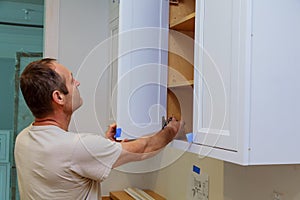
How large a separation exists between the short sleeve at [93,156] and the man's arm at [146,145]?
0.03m

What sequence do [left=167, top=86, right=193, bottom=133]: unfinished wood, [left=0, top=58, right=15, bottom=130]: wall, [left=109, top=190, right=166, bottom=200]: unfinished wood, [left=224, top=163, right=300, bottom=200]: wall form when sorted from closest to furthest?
1. [left=224, top=163, right=300, bottom=200]: wall
2. [left=167, top=86, right=193, bottom=133]: unfinished wood
3. [left=109, top=190, right=166, bottom=200]: unfinished wood
4. [left=0, top=58, right=15, bottom=130]: wall

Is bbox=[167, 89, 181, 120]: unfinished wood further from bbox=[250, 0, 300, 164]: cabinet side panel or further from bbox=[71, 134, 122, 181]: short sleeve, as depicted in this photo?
bbox=[250, 0, 300, 164]: cabinet side panel

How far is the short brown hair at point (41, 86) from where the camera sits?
1390mm

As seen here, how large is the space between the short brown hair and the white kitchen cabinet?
2.08 feet

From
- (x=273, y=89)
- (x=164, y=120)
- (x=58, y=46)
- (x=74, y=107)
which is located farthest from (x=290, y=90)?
(x=58, y=46)

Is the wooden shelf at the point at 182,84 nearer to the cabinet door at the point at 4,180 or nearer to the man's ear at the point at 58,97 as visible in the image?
the man's ear at the point at 58,97

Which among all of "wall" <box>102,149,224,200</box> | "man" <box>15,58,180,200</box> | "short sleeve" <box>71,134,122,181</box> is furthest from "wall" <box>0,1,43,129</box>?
"short sleeve" <box>71,134,122,181</box>

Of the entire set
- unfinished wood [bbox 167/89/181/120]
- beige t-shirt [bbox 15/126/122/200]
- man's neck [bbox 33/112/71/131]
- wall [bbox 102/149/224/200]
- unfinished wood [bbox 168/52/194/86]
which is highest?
unfinished wood [bbox 168/52/194/86]

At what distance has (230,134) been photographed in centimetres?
112

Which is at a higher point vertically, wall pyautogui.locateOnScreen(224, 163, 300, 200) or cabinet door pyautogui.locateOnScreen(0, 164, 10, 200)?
wall pyautogui.locateOnScreen(224, 163, 300, 200)

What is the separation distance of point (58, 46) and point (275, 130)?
1895mm

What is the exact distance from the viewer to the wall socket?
1.89m

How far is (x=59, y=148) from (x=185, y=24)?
72 centimetres

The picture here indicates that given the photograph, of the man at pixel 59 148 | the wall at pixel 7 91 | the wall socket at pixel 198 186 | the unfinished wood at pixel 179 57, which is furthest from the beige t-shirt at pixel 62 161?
the wall at pixel 7 91
